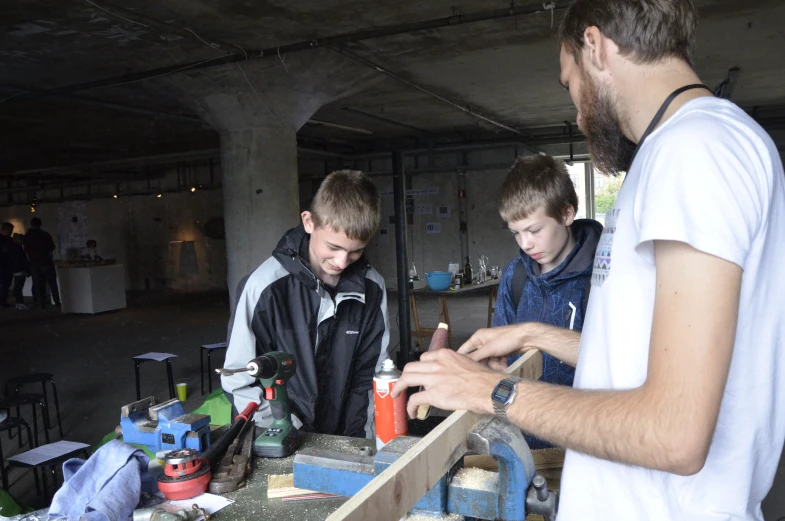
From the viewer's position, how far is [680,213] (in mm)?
683

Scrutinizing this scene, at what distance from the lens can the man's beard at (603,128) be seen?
35.7 inches

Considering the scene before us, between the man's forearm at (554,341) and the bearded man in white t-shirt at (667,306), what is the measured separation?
49 cm

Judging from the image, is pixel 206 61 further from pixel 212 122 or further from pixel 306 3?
pixel 306 3

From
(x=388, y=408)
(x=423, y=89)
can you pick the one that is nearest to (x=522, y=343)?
(x=388, y=408)

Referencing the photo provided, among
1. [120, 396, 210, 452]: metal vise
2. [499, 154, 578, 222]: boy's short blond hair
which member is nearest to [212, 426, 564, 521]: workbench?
[120, 396, 210, 452]: metal vise

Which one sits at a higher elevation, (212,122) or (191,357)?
(212,122)

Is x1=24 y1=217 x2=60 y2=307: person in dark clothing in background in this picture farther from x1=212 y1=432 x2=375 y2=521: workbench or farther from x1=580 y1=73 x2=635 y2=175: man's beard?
x1=580 y1=73 x2=635 y2=175: man's beard

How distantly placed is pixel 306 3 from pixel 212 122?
2121 millimetres

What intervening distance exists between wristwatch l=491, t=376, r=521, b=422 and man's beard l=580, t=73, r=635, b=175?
392 millimetres

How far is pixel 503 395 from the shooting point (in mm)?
915

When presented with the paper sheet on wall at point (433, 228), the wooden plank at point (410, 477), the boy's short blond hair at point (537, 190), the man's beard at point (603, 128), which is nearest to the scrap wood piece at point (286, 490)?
the wooden plank at point (410, 477)

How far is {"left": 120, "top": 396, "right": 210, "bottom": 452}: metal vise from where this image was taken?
1.56 meters

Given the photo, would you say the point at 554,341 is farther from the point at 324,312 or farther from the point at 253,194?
the point at 253,194

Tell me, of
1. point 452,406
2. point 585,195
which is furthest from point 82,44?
point 585,195
